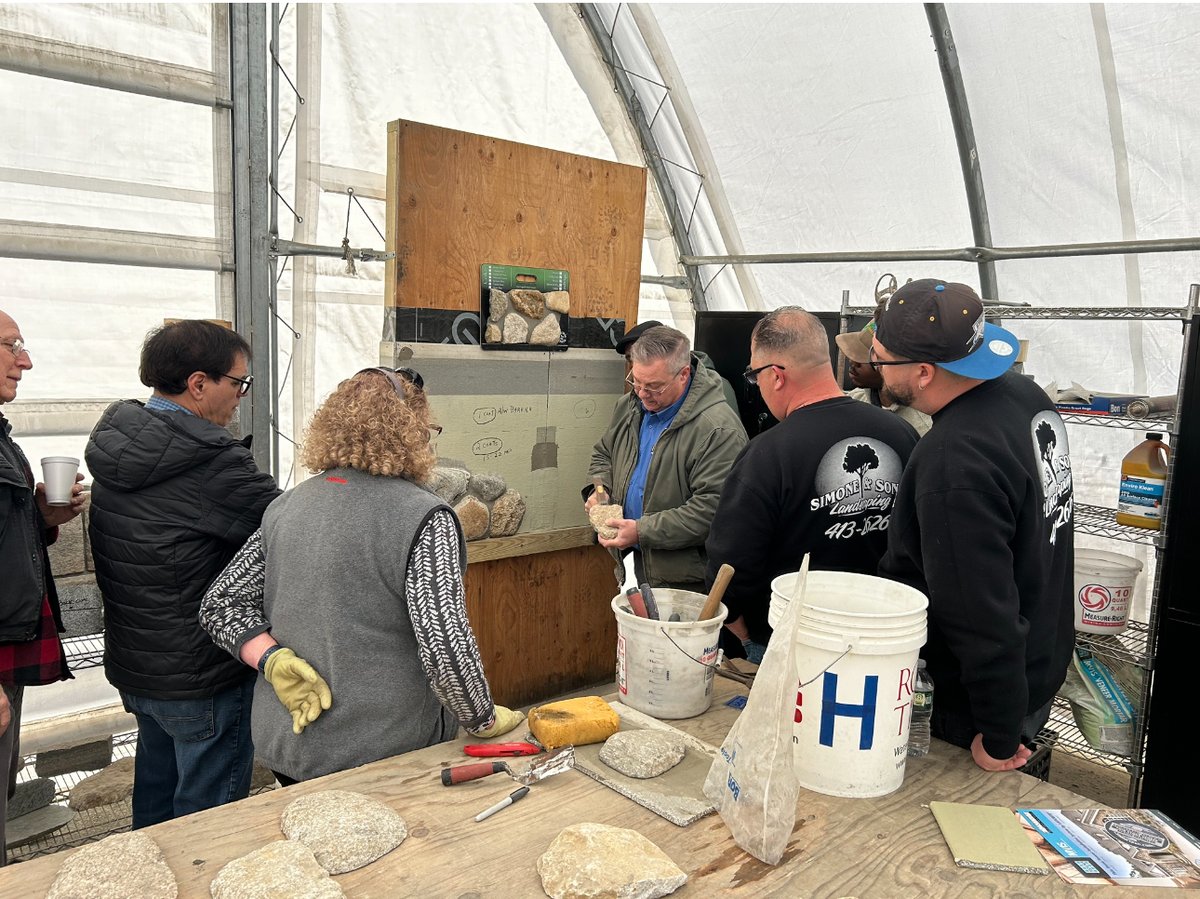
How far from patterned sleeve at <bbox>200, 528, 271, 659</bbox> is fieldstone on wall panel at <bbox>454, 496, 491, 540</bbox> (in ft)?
5.42

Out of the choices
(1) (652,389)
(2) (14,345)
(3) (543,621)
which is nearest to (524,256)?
(1) (652,389)

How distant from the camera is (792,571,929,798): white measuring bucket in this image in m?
1.51

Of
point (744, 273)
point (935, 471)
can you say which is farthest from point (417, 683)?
point (744, 273)

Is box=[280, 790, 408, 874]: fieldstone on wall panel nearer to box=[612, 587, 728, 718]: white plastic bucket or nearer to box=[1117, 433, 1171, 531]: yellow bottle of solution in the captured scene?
box=[612, 587, 728, 718]: white plastic bucket

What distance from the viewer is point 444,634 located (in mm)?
1792

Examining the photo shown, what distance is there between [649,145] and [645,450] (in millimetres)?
2740

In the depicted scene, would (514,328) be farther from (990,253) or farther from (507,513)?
(990,253)

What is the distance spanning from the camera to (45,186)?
3.29 m

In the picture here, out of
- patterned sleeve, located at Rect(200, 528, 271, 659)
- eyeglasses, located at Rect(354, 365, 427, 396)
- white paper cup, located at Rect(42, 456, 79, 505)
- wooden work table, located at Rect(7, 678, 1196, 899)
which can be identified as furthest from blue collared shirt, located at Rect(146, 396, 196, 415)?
wooden work table, located at Rect(7, 678, 1196, 899)

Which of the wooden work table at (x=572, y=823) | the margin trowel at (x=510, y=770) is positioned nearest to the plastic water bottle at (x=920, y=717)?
the wooden work table at (x=572, y=823)

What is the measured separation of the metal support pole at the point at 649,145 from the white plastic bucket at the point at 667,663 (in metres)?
4.06

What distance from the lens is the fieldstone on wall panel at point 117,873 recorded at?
1229 mm

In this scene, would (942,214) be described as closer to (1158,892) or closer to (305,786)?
(1158,892)

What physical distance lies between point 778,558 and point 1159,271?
8.92 ft
